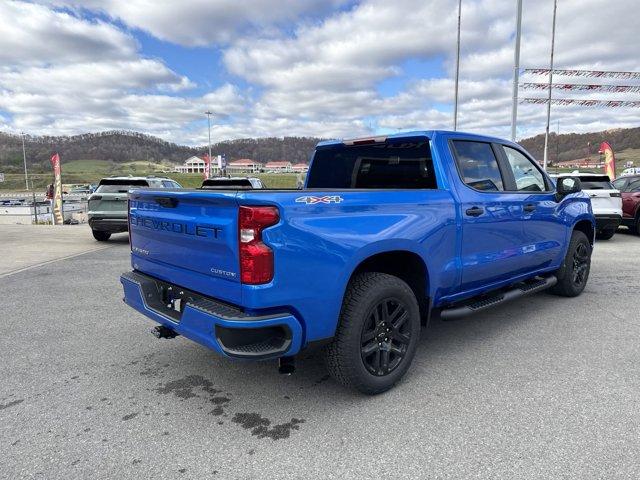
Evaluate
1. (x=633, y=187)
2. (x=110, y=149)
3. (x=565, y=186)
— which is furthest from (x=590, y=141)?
(x=110, y=149)

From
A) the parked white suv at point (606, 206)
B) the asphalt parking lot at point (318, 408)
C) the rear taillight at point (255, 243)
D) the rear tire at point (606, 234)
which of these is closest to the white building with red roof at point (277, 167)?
the rear tire at point (606, 234)

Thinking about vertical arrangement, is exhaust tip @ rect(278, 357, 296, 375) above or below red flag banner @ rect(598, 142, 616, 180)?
below

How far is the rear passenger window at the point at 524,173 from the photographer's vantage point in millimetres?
4789

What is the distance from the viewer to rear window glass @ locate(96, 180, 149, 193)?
11469 mm

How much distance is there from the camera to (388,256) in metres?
3.47

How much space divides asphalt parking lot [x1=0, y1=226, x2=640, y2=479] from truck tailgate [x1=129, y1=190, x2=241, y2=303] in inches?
33.9

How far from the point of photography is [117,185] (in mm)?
11734

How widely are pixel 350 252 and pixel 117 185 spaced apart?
10306mm

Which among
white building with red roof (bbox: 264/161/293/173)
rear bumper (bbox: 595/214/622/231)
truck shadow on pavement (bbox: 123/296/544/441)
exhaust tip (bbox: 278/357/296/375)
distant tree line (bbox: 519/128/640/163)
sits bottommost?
truck shadow on pavement (bbox: 123/296/544/441)

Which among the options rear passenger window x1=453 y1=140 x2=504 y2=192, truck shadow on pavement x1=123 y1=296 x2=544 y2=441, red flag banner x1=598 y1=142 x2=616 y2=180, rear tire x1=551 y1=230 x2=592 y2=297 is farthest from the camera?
red flag banner x1=598 y1=142 x2=616 y2=180

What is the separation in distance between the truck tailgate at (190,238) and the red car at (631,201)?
12.4m

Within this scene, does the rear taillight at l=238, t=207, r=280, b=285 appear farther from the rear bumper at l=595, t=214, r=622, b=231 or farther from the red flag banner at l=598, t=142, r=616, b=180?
the red flag banner at l=598, t=142, r=616, b=180

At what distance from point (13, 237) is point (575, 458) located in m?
14.1

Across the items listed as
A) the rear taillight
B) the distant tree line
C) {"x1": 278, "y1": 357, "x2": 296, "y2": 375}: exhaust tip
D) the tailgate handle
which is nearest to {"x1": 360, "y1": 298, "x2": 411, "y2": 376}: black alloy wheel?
{"x1": 278, "y1": 357, "x2": 296, "y2": 375}: exhaust tip
